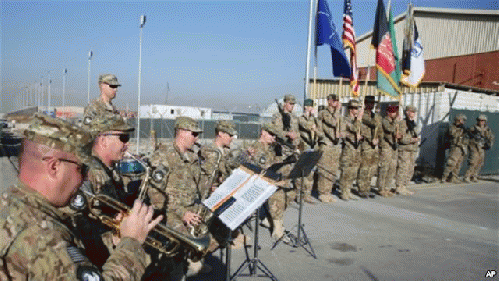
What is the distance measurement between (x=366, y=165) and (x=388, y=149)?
3.38 ft

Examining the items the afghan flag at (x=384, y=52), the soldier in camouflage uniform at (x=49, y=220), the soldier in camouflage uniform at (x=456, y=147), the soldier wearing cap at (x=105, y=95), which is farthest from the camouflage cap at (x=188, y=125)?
the soldier in camouflage uniform at (x=456, y=147)

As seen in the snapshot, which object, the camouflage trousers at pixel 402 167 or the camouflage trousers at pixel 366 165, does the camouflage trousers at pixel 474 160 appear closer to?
the camouflage trousers at pixel 402 167

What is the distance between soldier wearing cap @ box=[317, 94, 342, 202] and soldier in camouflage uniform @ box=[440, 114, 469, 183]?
5953 mm

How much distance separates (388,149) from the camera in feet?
34.3

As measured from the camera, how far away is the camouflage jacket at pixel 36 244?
1.65 metres

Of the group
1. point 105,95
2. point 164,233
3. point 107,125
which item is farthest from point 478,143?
point 164,233

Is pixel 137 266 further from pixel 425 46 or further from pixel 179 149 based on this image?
pixel 425 46

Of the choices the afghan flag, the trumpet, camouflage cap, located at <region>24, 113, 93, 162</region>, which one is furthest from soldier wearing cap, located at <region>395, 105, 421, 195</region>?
camouflage cap, located at <region>24, 113, 93, 162</region>

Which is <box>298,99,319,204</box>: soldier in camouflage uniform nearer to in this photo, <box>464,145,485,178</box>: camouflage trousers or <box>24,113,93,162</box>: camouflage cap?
<box>24,113,93,162</box>: camouflage cap

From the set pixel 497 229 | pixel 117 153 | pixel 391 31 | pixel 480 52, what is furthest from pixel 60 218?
pixel 480 52

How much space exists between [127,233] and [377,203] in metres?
8.48

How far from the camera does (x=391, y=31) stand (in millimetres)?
10188

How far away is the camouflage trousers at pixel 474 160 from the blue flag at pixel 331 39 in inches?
285

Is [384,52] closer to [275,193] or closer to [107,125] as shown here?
[275,193]
